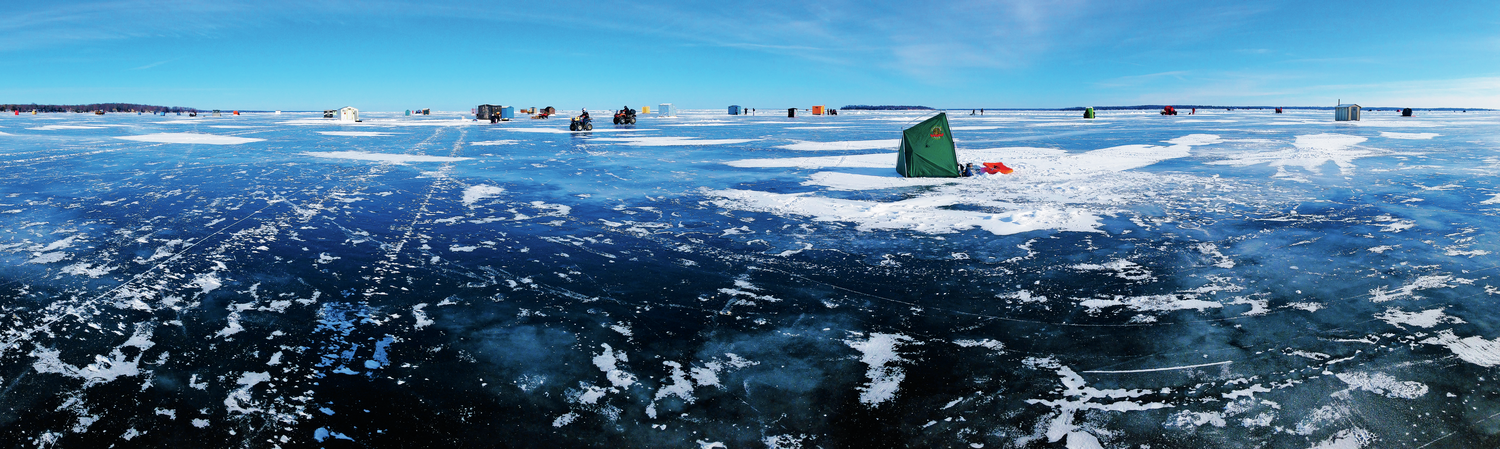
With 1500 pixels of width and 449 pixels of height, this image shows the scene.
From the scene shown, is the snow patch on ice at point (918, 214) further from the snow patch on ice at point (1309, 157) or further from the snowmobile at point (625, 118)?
the snowmobile at point (625, 118)

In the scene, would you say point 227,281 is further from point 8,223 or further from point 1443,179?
point 1443,179

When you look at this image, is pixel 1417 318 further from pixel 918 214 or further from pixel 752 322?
pixel 918 214

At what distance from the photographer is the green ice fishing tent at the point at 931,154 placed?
15.6m

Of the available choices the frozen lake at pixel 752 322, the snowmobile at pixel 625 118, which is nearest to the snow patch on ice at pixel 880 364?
the frozen lake at pixel 752 322

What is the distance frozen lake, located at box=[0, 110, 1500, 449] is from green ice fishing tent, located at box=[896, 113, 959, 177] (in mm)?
3755

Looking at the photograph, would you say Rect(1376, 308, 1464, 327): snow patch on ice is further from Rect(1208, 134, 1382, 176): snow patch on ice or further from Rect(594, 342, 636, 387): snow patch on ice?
Rect(1208, 134, 1382, 176): snow patch on ice

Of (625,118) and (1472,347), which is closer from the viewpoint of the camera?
(1472,347)

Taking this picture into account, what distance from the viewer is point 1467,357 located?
4.76 m

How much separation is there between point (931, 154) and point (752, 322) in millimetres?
10957

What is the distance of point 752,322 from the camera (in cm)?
561

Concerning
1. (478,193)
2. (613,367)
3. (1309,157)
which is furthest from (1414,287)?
(1309,157)

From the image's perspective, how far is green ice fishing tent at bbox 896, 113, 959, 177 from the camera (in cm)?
1559

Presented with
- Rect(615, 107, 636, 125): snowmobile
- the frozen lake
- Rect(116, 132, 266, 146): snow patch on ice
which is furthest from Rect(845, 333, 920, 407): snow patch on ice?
Rect(615, 107, 636, 125): snowmobile

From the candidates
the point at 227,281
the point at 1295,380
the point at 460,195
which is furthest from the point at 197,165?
the point at 1295,380
